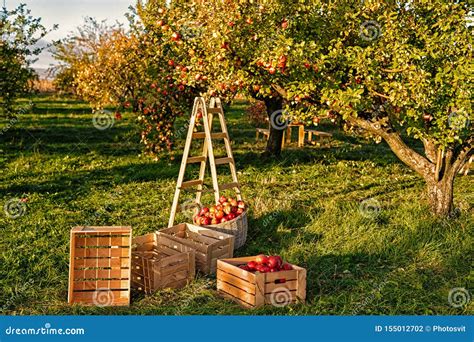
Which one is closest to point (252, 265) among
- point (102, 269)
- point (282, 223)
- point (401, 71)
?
point (102, 269)

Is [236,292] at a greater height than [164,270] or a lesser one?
lesser

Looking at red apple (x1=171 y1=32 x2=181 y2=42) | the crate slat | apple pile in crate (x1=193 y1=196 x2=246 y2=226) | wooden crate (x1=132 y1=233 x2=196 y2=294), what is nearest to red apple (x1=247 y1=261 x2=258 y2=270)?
the crate slat

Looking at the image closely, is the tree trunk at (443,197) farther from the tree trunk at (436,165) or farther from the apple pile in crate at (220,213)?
the apple pile in crate at (220,213)

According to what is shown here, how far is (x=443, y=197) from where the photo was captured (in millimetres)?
9430

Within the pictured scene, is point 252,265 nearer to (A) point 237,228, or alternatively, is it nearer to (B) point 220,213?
(A) point 237,228

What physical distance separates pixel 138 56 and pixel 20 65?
9.66 ft

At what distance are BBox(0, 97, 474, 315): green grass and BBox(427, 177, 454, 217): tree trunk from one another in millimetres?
208

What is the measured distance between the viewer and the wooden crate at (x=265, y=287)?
6.07m

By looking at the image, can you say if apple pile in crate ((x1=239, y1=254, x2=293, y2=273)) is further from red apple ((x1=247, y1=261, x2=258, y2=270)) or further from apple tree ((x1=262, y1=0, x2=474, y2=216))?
apple tree ((x1=262, y1=0, x2=474, y2=216))

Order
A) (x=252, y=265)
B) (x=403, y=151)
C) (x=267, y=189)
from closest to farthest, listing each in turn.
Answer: (x=252, y=265) → (x=403, y=151) → (x=267, y=189)

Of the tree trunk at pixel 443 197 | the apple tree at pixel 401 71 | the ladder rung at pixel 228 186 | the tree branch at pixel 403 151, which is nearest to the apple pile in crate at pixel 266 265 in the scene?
the ladder rung at pixel 228 186

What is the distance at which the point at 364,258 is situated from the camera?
7660 millimetres

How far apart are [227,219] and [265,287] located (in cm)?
219

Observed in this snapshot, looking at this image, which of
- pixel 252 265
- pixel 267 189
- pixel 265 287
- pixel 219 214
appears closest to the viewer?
pixel 265 287
